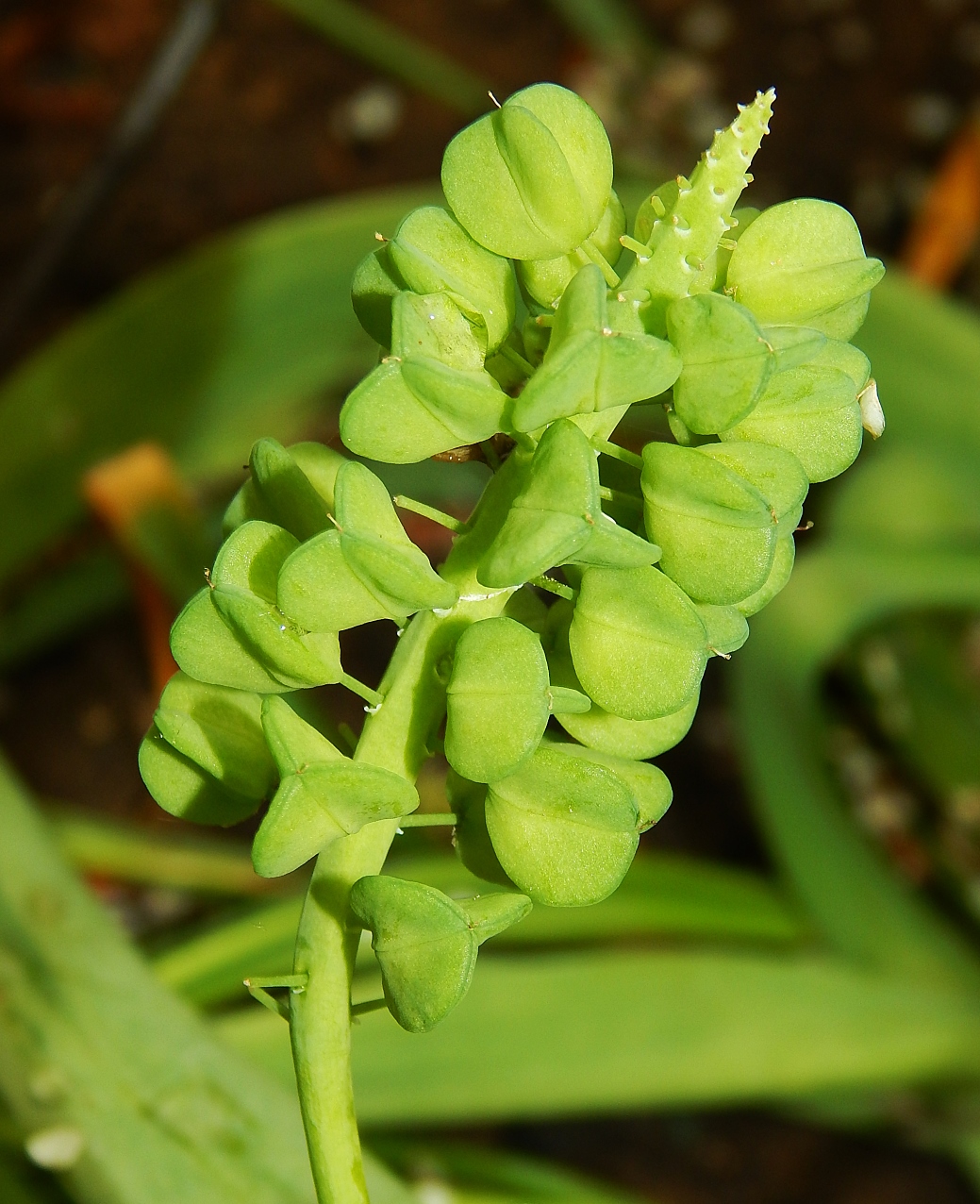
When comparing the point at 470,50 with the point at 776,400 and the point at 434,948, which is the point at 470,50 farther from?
the point at 434,948

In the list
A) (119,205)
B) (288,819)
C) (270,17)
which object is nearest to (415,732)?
(288,819)

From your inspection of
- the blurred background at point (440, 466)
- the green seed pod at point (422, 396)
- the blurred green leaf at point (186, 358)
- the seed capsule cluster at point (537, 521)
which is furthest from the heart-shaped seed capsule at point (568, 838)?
the blurred green leaf at point (186, 358)

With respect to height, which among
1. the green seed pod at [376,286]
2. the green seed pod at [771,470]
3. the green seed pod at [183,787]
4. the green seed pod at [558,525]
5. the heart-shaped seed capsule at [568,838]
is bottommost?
the green seed pod at [183,787]

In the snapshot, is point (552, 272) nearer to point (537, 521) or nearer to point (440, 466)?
point (537, 521)

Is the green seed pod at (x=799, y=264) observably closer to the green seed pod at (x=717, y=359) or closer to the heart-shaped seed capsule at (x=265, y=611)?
the green seed pod at (x=717, y=359)

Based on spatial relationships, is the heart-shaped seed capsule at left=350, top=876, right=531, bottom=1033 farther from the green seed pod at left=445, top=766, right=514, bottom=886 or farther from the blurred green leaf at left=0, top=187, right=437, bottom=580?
the blurred green leaf at left=0, top=187, right=437, bottom=580

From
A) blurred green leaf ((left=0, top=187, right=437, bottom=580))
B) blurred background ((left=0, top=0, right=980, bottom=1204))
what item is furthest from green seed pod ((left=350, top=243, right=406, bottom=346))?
blurred green leaf ((left=0, top=187, right=437, bottom=580))

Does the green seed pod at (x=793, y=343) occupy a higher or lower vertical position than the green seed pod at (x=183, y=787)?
higher
